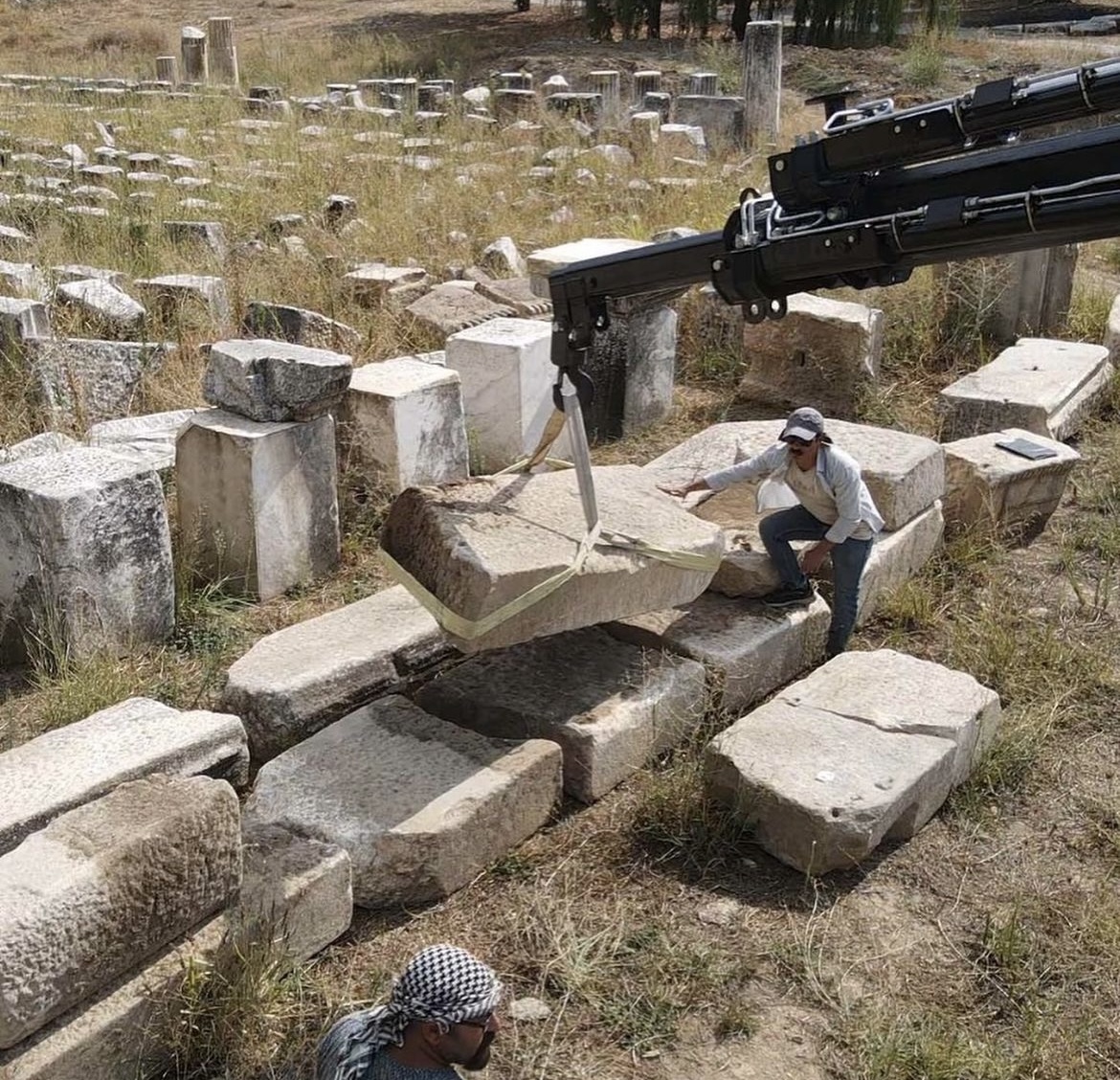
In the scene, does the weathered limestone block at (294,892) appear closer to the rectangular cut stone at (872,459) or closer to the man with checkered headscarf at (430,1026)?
the man with checkered headscarf at (430,1026)

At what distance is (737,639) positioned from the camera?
5422 mm

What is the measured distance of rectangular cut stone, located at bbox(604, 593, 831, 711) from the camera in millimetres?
5297

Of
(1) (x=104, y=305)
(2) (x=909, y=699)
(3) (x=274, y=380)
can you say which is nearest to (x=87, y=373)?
(1) (x=104, y=305)

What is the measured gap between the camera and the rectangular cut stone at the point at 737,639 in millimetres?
5297

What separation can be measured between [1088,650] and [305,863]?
3555mm

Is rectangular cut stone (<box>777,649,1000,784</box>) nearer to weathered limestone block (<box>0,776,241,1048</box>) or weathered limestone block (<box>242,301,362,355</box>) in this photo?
weathered limestone block (<box>0,776,241,1048</box>)

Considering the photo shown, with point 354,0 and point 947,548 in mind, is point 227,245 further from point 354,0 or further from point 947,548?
point 354,0

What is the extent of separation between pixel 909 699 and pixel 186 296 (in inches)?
213

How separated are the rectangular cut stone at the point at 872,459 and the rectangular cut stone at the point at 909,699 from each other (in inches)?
48.9

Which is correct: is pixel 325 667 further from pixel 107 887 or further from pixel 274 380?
pixel 107 887

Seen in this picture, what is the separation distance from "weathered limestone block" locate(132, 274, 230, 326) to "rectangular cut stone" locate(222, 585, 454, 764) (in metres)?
3.57

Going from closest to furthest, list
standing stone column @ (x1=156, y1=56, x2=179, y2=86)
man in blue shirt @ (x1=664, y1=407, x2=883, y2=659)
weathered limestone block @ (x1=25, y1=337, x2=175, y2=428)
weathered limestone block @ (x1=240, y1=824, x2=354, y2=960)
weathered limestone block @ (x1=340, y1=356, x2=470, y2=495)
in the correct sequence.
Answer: weathered limestone block @ (x1=240, y1=824, x2=354, y2=960) < man in blue shirt @ (x1=664, y1=407, x2=883, y2=659) < weathered limestone block @ (x1=340, y1=356, x2=470, y2=495) < weathered limestone block @ (x1=25, y1=337, x2=175, y2=428) < standing stone column @ (x1=156, y1=56, x2=179, y2=86)

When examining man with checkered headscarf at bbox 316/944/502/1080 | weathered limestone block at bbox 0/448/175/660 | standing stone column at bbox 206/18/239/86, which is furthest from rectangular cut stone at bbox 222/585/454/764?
standing stone column at bbox 206/18/239/86

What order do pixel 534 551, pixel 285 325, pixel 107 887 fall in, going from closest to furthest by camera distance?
pixel 107 887
pixel 534 551
pixel 285 325
